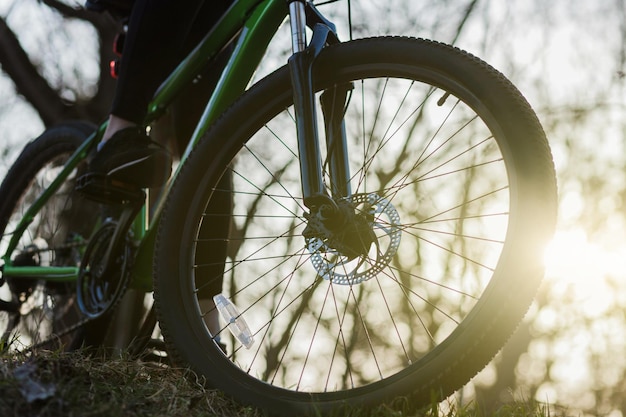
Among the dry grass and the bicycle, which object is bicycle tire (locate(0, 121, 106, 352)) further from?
the dry grass

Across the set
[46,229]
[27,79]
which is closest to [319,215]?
[46,229]

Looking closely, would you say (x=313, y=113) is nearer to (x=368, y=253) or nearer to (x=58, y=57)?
(x=368, y=253)

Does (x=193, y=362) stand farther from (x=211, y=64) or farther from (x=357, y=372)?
(x=357, y=372)

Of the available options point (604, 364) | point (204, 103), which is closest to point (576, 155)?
point (604, 364)

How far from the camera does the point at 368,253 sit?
1.51m

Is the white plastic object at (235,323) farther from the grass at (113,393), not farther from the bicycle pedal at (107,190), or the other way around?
the bicycle pedal at (107,190)

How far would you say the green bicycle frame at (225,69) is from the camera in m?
1.87

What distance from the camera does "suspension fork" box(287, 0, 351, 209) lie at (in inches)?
59.4

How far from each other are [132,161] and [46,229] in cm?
125

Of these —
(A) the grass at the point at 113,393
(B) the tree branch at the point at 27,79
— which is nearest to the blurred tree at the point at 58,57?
(B) the tree branch at the point at 27,79

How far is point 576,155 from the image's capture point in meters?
8.10

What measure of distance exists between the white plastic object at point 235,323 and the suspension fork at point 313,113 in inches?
15.1

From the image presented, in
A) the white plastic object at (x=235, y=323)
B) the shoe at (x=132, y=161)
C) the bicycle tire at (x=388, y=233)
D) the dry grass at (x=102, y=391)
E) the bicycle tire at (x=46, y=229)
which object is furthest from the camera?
the bicycle tire at (x=46, y=229)

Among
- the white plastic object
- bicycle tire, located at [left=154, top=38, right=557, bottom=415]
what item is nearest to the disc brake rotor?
bicycle tire, located at [left=154, top=38, right=557, bottom=415]
